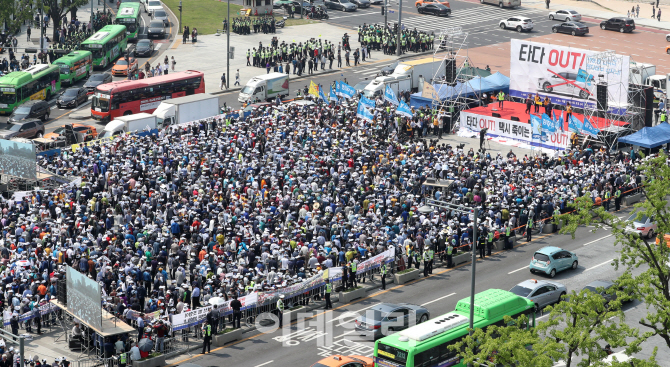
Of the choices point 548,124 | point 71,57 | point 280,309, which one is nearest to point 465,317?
point 280,309

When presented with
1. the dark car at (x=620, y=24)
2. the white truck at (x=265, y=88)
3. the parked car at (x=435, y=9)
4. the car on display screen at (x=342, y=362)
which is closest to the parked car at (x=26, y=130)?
the white truck at (x=265, y=88)

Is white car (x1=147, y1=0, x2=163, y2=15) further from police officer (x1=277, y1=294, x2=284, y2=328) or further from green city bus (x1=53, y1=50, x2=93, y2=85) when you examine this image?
police officer (x1=277, y1=294, x2=284, y2=328)

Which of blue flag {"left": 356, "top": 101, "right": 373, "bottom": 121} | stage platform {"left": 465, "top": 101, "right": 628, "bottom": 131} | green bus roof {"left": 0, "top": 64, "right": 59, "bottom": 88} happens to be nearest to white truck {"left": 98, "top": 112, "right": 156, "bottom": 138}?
green bus roof {"left": 0, "top": 64, "right": 59, "bottom": 88}

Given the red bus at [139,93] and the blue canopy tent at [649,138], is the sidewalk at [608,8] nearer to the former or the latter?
the blue canopy tent at [649,138]

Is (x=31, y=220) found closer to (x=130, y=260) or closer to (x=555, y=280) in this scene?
(x=130, y=260)

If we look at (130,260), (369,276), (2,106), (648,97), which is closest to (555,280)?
(369,276)

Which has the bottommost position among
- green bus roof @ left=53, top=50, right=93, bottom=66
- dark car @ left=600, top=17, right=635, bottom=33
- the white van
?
green bus roof @ left=53, top=50, right=93, bottom=66
